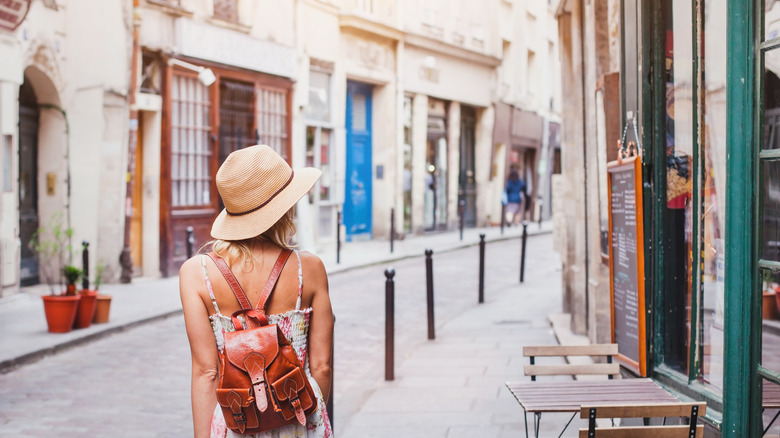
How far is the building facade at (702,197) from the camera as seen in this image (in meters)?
3.91

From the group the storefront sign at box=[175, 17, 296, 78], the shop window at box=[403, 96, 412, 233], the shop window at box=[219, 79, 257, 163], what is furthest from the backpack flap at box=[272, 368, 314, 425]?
the shop window at box=[403, 96, 412, 233]

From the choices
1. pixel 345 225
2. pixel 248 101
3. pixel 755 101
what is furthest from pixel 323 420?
pixel 345 225

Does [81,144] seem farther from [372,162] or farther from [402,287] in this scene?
[372,162]

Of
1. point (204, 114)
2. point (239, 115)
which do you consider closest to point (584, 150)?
point (204, 114)

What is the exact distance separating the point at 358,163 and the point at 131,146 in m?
9.45

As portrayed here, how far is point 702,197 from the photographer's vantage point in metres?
4.87

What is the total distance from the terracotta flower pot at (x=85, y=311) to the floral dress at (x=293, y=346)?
7.37m

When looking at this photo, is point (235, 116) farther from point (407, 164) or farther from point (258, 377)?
point (258, 377)

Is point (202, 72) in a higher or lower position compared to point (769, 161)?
higher

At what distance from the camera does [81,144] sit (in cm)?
1371

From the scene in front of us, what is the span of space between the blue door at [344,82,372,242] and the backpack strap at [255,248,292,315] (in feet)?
63.7

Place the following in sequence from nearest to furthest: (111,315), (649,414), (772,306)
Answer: (649,414)
(772,306)
(111,315)

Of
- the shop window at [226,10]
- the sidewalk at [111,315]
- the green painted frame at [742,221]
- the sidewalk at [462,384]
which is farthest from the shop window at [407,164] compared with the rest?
the green painted frame at [742,221]

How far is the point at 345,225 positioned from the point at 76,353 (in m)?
13.6
